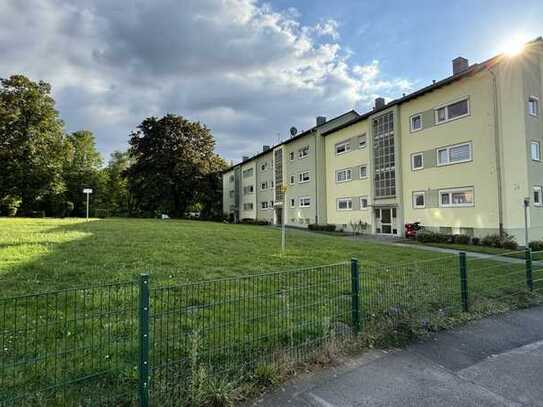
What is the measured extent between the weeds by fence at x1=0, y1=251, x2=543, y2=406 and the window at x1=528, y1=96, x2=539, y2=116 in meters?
17.0

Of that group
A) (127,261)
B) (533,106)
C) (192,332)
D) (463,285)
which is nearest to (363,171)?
(533,106)

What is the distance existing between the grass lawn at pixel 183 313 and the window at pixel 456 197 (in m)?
11.4

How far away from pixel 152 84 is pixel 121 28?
254 inches

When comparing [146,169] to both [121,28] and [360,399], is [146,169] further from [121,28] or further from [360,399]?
[360,399]

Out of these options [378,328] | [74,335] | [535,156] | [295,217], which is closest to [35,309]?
[74,335]

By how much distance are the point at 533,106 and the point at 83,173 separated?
56.2m

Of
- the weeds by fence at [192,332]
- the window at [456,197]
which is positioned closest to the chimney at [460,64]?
the window at [456,197]

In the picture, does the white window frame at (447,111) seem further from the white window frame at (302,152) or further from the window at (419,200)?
the white window frame at (302,152)

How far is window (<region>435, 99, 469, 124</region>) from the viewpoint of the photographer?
816 inches

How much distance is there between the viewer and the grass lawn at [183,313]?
3.47 m

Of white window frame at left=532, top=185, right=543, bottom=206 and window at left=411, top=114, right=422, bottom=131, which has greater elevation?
window at left=411, top=114, right=422, bottom=131

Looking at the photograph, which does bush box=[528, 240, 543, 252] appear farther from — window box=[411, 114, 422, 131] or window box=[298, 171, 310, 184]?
window box=[298, 171, 310, 184]

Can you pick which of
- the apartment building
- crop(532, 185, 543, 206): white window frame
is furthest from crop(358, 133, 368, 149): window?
crop(532, 185, 543, 206): white window frame

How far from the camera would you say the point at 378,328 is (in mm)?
5055
